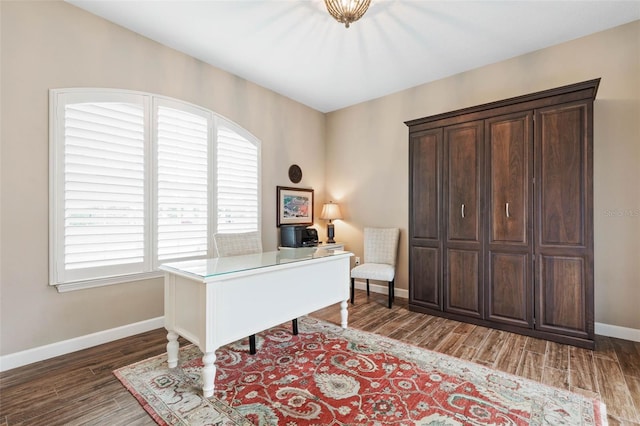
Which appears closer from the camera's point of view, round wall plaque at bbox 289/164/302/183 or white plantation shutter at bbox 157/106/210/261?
white plantation shutter at bbox 157/106/210/261

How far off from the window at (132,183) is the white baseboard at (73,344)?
0.48 metres

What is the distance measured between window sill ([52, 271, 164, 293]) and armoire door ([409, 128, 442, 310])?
9.61 ft

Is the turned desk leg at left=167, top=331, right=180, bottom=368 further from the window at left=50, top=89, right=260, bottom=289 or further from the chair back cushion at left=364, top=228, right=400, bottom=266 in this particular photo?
the chair back cushion at left=364, top=228, right=400, bottom=266

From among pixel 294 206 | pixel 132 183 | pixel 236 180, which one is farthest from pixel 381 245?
pixel 132 183

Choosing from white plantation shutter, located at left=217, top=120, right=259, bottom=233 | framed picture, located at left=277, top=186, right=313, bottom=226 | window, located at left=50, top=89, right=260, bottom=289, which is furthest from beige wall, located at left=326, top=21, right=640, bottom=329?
window, located at left=50, top=89, right=260, bottom=289

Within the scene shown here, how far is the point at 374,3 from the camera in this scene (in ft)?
8.17

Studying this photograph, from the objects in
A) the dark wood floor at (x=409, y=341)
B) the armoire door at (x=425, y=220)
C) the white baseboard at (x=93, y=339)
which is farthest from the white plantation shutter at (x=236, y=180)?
the armoire door at (x=425, y=220)

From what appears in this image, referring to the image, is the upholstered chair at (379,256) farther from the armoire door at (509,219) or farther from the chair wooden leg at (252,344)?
the chair wooden leg at (252,344)

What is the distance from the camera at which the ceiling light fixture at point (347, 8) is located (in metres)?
2.19

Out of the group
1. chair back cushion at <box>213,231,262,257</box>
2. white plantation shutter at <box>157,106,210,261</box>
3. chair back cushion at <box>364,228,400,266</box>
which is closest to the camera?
chair back cushion at <box>213,231,262,257</box>

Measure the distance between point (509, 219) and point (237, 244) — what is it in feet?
9.09

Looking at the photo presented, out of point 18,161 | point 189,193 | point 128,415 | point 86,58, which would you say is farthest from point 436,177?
point 18,161

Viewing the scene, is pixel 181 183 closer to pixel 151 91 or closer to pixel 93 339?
pixel 151 91

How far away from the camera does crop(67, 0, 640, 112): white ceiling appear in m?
2.55
